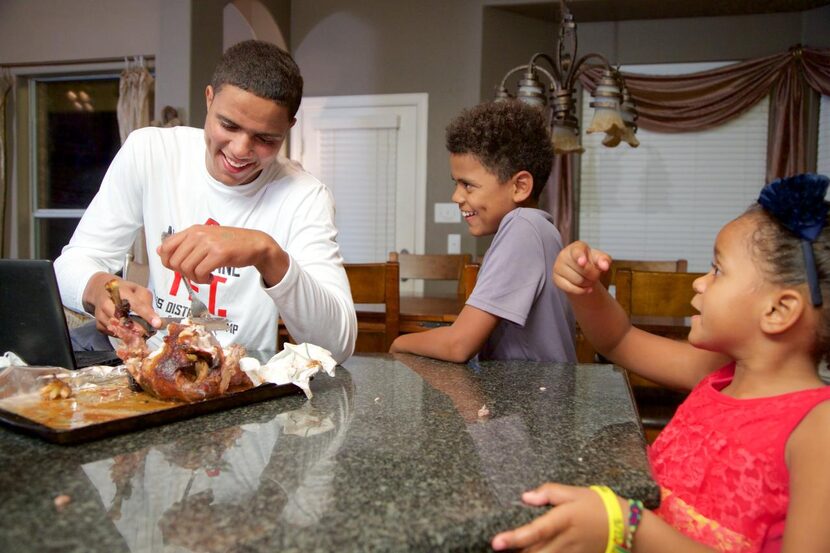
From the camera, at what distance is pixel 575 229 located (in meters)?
5.44

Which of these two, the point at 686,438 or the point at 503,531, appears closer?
the point at 503,531

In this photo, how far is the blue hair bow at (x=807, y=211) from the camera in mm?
922

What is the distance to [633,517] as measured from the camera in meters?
0.70

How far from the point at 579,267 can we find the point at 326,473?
0.64 meters

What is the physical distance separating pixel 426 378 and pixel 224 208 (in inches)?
31.4

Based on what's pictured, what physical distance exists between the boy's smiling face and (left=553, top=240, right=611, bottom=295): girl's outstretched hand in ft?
1.85

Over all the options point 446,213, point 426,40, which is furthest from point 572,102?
point 426,40

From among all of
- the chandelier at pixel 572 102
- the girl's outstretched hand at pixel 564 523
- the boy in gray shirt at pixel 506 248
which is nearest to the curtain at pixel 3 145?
the chandelier at pixel 572 102

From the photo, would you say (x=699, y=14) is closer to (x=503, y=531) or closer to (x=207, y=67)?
(x=207, y=67)

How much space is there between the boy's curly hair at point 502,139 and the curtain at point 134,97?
3887mm

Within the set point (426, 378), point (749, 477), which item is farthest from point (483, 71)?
point (749, 477)

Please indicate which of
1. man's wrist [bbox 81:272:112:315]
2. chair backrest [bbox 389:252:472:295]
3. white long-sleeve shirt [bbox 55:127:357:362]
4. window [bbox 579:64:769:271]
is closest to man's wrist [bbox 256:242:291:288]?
white long-sleeve shirt [bbox 55:127:357:362]

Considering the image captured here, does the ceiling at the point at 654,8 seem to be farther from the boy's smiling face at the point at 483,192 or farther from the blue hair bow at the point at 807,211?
the blue hair bow at the point at 807,211

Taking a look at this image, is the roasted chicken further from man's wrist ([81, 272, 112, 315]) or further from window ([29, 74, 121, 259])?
window ([29, 74, 121, 259])
